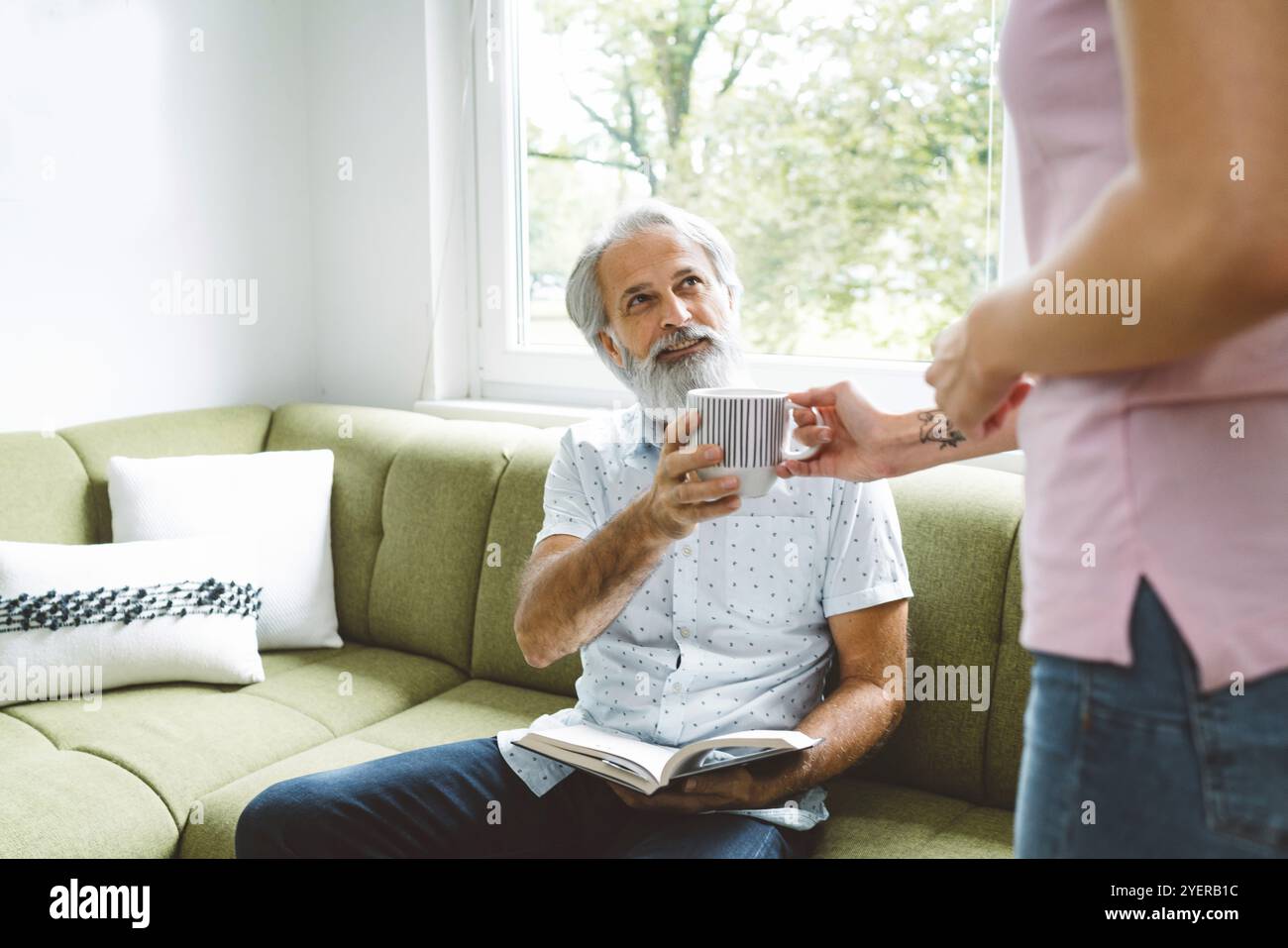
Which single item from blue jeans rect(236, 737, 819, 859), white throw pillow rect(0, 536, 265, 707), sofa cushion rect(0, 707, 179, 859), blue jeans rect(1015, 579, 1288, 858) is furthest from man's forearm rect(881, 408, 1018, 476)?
white throw pillow rect(0, 536, 265, 707)

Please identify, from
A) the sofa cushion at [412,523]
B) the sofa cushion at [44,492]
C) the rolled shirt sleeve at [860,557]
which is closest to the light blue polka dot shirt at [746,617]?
the rolled shirt sleeve at [860,557]

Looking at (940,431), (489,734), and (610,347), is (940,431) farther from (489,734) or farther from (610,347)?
(489,734)

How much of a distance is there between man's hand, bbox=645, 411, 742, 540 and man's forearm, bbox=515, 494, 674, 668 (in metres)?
0.08

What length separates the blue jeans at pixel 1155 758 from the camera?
0.56m

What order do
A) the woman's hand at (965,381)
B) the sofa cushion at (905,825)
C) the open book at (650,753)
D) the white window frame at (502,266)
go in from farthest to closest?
the white window frame at (502,266) → the sofa cushion at (905,825) → the open book at (650,753) → the woman's hand at (965,381)

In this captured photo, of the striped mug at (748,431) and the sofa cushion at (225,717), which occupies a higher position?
the striped mug at (748,431)

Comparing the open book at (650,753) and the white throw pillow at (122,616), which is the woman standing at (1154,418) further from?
the white throw pillow at (122,616)

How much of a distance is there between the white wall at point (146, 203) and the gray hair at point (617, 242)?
133cm

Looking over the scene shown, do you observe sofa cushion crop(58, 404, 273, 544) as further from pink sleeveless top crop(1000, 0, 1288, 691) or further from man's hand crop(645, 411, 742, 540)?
pink sleeveless top crop(1000, 0, 1288, 691)

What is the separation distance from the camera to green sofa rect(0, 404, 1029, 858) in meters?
1.63

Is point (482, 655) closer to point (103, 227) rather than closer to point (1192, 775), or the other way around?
point (103, 227)

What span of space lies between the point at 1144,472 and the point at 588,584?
0.94 m

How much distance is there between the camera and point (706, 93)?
239 cm
